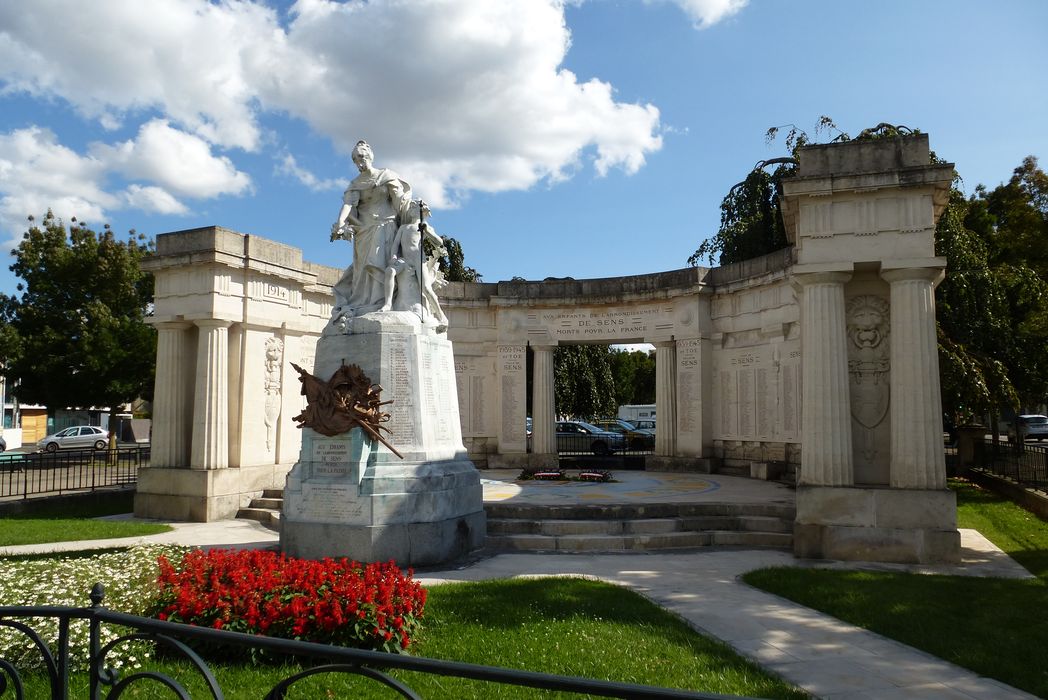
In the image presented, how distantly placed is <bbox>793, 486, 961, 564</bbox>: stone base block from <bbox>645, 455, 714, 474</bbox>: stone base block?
853 cm

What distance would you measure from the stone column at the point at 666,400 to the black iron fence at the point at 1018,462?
299 inches

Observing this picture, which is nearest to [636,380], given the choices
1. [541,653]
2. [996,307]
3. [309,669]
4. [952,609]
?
[996,307]

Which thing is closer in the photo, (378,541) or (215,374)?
(378,541)

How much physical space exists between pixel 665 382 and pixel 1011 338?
8.47 metres

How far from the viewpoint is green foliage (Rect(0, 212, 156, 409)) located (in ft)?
84.2

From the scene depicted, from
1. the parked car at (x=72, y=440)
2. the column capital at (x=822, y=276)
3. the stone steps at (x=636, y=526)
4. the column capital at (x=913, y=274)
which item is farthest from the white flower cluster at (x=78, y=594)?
the parked car at (x=72, y=440)

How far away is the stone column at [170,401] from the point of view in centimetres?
1555

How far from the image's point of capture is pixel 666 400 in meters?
20.3

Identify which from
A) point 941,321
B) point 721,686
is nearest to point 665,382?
point 941,321

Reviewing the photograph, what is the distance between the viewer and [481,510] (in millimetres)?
11320

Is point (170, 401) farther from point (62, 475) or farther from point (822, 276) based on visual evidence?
point (822, 276)

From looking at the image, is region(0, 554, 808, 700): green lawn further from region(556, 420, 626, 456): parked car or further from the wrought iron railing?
region(556, 420, 626, 456): parked car

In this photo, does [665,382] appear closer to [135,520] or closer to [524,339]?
[524,339]

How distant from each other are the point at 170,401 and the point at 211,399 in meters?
1.07
